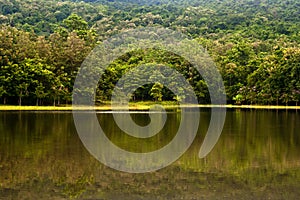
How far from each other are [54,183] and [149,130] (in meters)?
11.6

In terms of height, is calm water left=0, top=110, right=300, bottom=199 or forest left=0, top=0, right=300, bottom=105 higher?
forest left=0, top=0, right=300, bottom=105

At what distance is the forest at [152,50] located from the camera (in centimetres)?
4425

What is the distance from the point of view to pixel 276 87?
5247 cm

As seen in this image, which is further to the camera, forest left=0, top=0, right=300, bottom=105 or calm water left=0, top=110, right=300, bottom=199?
forest left=0, top=0, right=300, bottom=105

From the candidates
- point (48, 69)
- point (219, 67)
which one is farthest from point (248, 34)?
point (48, 69)

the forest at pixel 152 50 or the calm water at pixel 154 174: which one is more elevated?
the forest at pixel 152 50

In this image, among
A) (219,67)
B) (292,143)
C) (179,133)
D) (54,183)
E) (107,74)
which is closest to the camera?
(54,183)

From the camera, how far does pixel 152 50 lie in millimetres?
60969

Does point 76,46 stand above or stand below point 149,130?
above

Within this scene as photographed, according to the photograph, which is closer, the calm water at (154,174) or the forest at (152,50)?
the calm water at (154,174)

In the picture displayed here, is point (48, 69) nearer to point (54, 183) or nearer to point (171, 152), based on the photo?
point (171, 152)

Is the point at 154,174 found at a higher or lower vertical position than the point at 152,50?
lower

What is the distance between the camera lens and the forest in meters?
44.2

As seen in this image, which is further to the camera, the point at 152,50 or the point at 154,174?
the point at 152,50
